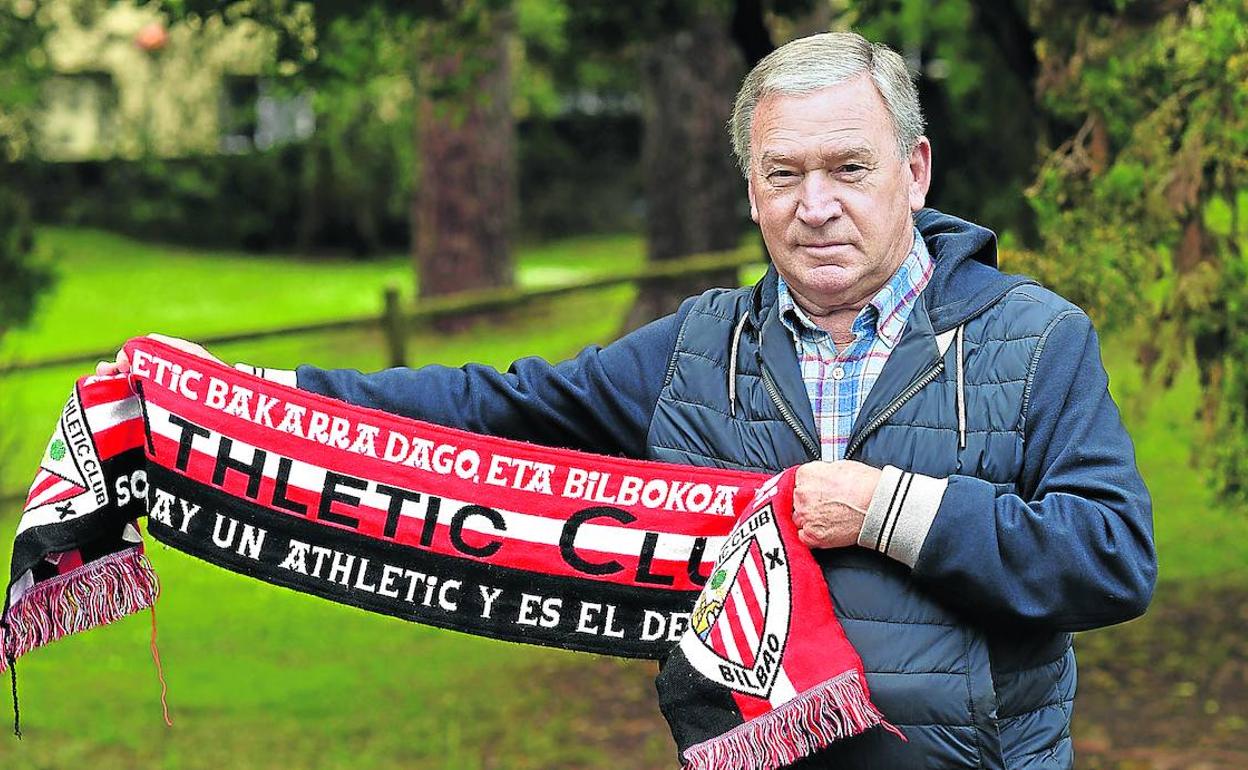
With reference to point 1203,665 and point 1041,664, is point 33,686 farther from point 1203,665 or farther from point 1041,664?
point 1041,664

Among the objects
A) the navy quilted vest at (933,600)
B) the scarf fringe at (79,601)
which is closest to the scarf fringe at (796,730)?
the navy quilted vest at (933,600)

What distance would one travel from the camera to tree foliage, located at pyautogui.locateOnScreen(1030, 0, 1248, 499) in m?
5.49

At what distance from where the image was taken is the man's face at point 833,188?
2990 mm

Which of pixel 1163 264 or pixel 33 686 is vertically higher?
pixel 1163 264

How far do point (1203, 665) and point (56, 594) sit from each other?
5.96 m

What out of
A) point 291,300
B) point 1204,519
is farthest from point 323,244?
point 1204,519

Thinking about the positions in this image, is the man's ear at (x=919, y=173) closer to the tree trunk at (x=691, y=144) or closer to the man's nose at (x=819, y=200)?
the man's nose at (x=819, y=200)

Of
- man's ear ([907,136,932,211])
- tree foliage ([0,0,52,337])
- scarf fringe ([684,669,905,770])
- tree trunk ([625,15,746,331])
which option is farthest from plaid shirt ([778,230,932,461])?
tree trunk ([625,15,746,331])

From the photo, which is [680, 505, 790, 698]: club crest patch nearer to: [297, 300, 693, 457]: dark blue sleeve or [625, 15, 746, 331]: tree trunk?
[297, 300, 693, 457]: dark blue sleeve

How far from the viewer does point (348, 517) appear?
3.72 m

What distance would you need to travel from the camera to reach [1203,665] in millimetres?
8102

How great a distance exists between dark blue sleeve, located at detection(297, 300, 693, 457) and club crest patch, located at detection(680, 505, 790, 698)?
0.43 meters

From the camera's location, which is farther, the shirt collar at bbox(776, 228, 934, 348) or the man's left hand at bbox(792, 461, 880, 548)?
the shirt collar at bbox(776, 228, 934, 348)

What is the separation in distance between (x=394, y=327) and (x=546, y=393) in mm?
7873
